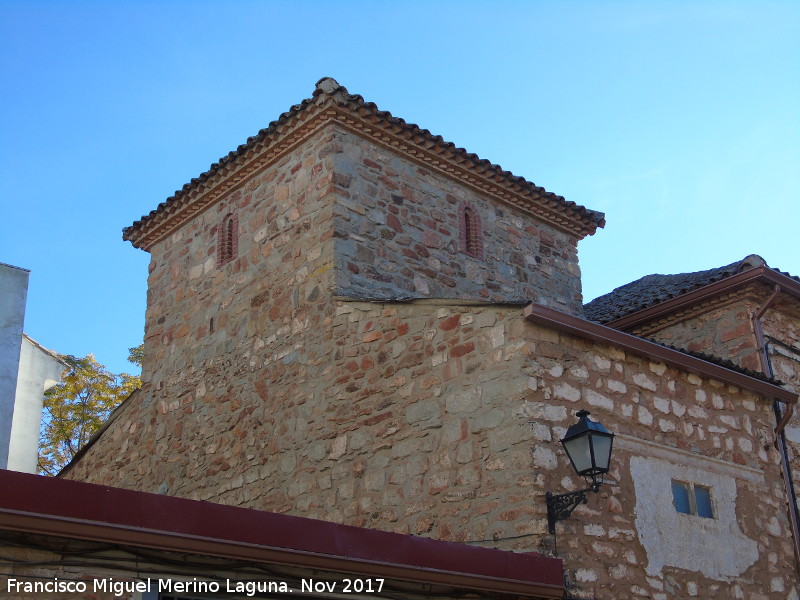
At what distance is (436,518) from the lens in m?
8.62

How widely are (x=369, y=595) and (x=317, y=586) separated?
16.8 inches

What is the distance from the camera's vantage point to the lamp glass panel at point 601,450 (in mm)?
7574

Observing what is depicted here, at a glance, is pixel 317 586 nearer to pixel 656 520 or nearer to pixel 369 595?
pixel 369 595

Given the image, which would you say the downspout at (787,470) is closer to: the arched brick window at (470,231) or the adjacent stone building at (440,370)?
the adjacent stone building at (440,370)

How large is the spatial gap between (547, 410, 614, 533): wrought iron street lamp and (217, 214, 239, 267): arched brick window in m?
5.98

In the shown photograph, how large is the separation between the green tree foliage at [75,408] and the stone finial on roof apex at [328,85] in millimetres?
11680

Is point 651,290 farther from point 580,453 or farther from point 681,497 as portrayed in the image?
point 580,453

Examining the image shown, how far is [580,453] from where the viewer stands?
768cm

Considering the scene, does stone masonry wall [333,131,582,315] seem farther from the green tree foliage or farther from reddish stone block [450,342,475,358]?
the green tree foliage

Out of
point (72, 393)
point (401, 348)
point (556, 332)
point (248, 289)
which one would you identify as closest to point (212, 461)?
point (248, 289)

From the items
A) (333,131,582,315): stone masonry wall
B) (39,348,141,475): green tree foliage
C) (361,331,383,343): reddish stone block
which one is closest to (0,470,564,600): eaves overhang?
(361,331,383,343): reddish stone block

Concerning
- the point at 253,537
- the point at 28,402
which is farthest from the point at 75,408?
the point at 253,537

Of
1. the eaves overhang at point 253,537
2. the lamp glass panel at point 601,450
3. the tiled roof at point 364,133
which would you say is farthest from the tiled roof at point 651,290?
the eaves overhang at point 253,537

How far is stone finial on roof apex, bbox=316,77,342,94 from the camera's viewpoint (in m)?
11.3
